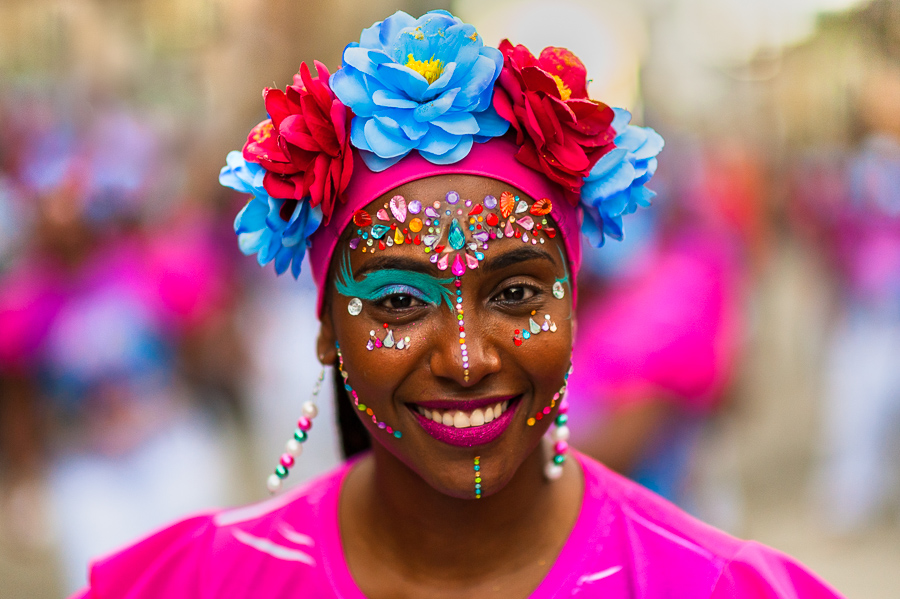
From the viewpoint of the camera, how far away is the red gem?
2.12 meters

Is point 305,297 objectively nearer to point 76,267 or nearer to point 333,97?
point 76,267

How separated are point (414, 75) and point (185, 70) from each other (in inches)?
463

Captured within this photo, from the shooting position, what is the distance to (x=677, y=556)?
86.7 inches

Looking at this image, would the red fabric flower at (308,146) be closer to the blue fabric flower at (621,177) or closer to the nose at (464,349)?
the nose at (464,349)

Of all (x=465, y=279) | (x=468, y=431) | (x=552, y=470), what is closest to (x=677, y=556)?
(x=552, y=470)

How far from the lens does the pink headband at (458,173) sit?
6.88 feet

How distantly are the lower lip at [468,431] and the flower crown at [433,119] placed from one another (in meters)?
0.53

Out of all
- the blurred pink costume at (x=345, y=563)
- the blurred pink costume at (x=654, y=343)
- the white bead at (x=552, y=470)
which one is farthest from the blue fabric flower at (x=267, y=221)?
the blurred pink costume at (x=654, y=343)

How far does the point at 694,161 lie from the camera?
7.67m

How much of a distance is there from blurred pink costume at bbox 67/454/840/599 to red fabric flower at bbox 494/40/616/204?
2.69 feet

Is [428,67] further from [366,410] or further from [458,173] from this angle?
[366,410]

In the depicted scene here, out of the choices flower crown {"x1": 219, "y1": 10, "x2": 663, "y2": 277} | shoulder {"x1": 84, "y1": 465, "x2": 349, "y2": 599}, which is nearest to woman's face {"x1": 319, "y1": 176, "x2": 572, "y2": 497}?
flower crown {"x1": 219, "y1": 10, "x2": 663, "y2": 277}

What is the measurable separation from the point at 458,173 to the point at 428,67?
0.25 meters

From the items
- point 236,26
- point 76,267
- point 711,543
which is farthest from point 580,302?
point 236,26
